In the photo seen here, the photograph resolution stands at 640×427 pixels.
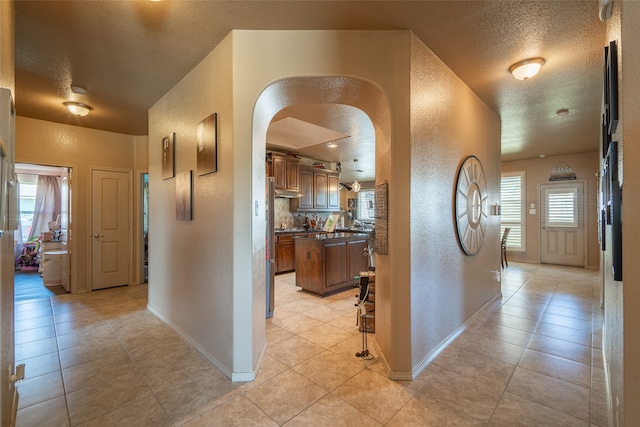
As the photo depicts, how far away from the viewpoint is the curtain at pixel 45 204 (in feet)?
24.0

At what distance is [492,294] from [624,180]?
3464 mm

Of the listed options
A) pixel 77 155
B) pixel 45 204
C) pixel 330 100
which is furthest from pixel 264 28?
pixel 45 204

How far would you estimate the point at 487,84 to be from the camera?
3.09 metres

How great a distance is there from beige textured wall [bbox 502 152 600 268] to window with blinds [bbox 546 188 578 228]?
203 mm

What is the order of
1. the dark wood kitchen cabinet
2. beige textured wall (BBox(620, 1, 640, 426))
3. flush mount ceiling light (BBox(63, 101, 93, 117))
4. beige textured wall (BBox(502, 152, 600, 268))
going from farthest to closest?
beige textured wall (BBox(502, 152, 600, 268))
the dark wood kitchen cabinet
flush mount ceiling light (BBox(63, 101, 93, 117))
beige textured wall (BBox(620, 1, 640, 426))

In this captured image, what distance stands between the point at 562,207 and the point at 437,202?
6.24 meters

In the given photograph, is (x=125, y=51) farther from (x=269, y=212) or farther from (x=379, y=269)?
(x=379, y=269)

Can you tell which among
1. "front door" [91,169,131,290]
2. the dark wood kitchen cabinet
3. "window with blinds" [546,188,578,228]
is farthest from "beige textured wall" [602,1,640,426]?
"window with blinds" [546,188,578,228]

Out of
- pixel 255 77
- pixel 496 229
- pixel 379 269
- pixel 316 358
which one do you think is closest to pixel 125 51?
pixel 255 77

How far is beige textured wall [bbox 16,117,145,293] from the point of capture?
4215 millimetres

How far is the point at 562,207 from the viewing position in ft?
21.9

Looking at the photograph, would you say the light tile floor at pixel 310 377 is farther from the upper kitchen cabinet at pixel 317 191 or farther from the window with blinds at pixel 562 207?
the window with blinds at pixel 562 207

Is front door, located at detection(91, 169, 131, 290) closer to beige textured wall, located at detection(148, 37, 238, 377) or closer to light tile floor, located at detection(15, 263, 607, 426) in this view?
light tile floor, located at detection(15, 263, 607, 426)

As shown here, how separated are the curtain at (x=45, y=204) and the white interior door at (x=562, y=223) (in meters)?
12.7
